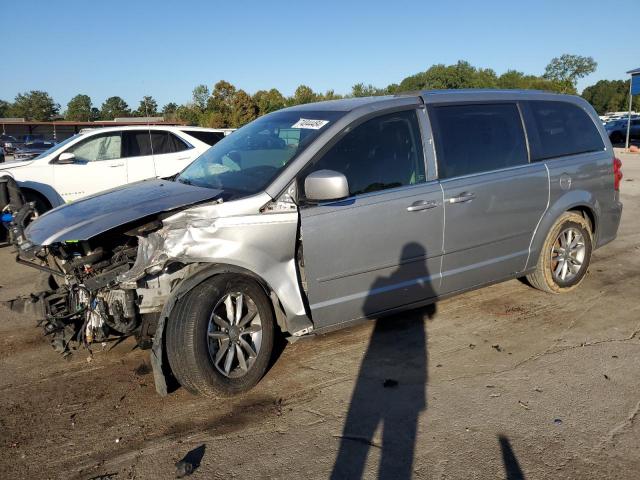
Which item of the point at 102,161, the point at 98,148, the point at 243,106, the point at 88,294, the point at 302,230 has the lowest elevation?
the point at 88,294

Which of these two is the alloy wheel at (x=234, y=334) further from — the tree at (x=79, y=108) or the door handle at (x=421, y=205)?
the tree at (x=79, y=108)

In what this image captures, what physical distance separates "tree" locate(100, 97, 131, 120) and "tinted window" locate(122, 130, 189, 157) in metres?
84.7

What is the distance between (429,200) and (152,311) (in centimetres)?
216

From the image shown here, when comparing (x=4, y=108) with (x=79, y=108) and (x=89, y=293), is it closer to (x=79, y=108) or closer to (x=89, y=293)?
(x=79, y=108)

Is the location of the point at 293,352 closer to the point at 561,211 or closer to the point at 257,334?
the point at 257,334

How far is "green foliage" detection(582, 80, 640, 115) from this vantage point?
9656cm

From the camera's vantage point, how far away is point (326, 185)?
3.44 m

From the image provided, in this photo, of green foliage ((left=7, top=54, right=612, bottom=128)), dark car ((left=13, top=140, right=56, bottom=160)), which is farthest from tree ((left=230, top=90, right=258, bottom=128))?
dark car ((left=13, top=140, right=56, bottom=160))

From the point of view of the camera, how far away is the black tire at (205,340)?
3.27 m

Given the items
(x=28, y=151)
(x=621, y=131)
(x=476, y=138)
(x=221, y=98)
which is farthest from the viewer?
(x=221, y=98)

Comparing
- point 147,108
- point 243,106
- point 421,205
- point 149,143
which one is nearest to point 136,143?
point 149,143

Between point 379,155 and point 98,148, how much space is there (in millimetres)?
7097

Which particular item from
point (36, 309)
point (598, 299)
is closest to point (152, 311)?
point (36, 309)

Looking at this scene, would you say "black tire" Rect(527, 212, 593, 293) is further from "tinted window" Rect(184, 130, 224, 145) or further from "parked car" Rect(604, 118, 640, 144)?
"parked car" Rect(604, 118, 640, 144)
